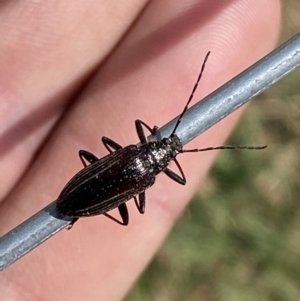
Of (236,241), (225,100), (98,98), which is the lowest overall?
(236,241)

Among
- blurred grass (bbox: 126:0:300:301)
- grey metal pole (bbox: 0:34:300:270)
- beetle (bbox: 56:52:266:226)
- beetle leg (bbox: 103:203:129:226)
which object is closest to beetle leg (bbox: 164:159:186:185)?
beetle (bbox: 56:52:266:226)

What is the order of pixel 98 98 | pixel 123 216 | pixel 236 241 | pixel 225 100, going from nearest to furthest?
pixel 225 100 → pixel 123 216 → pixel 98 98 → pixel 236 241

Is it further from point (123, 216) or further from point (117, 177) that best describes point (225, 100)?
point (123, 216)

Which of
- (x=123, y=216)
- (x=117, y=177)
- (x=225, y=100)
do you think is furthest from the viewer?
(x=123, y=216)

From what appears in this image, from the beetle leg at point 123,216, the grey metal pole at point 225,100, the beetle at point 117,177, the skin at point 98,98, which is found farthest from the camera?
the skin at point 98,98

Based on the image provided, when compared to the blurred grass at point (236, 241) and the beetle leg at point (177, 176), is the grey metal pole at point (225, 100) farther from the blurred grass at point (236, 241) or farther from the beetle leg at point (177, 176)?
the blurred grass at point (236, 241)

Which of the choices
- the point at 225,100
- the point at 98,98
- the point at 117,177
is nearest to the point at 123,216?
the point at 117,177

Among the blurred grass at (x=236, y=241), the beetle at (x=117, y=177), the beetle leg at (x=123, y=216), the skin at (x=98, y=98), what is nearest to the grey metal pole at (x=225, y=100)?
the beetle at (x=117, y=177)

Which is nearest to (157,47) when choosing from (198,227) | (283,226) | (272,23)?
(272,23)
